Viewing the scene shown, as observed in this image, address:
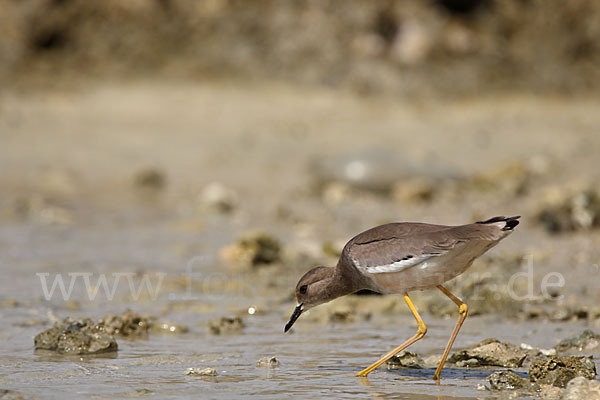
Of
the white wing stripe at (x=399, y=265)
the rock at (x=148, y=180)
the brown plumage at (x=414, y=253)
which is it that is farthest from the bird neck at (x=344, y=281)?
the rock at (x=148, y=180)

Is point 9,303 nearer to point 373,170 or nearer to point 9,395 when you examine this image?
point 9,395

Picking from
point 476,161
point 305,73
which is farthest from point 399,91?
point 476,161

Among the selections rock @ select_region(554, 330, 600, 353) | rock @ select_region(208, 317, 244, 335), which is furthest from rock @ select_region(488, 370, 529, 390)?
rock @ select_region(208, 317, 244, 335)

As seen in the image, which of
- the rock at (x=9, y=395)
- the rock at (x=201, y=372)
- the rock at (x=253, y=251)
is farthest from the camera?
the rock at (x=253, y=251)

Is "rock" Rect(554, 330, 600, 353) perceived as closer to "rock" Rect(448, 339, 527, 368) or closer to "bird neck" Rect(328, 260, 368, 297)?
"rock" Rect(448, 339, 527, 368)

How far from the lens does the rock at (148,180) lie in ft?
41.3

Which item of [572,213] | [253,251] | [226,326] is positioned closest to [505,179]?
[572,213]

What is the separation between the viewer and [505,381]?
458cm

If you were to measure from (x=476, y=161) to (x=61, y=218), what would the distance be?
19.9 feet

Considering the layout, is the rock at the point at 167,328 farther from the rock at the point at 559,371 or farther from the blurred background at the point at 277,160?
the rock at the point at 559,371

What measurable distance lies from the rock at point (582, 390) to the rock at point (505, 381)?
14.2 inches

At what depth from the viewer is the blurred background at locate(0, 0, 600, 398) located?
6.56 m

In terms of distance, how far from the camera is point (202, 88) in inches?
635

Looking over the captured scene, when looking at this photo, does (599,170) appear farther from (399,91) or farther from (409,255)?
(409,255)
